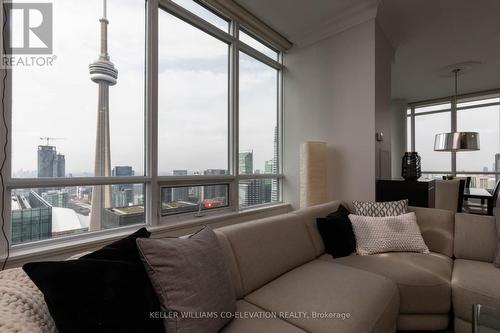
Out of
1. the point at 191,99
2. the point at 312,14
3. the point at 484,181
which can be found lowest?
the point at 484,181

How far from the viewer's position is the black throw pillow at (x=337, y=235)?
1971mm

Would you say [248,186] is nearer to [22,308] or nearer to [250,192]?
[250,192]

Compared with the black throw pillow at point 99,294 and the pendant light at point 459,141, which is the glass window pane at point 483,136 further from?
the black throw pillow at point 99,294

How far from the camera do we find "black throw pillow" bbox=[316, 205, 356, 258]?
1.97 meters

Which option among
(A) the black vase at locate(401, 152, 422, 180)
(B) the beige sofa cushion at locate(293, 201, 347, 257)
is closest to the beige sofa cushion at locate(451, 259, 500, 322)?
(B) the beige sofa cushion at locate(293, 201, 347, 257)

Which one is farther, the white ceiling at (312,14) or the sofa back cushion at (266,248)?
the white ceiling at (312,14)

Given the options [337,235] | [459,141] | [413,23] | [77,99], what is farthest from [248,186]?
[459,141]

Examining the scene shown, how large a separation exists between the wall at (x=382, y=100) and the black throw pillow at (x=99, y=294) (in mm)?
2767

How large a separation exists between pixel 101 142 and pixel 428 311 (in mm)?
2647

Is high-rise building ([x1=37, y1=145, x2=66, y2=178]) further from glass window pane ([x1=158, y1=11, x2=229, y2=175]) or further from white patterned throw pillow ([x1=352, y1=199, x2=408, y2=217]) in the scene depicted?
white patterned throw pillow ([x1=352, y1=199, x2=408, y2=217])

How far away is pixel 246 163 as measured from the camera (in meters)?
3.28

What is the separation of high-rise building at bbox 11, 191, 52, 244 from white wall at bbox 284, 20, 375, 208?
285 cm

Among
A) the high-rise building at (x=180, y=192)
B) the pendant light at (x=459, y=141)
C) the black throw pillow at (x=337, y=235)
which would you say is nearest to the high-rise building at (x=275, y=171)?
the high-rise building at (x=180, y=192)

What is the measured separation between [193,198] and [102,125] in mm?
1110
